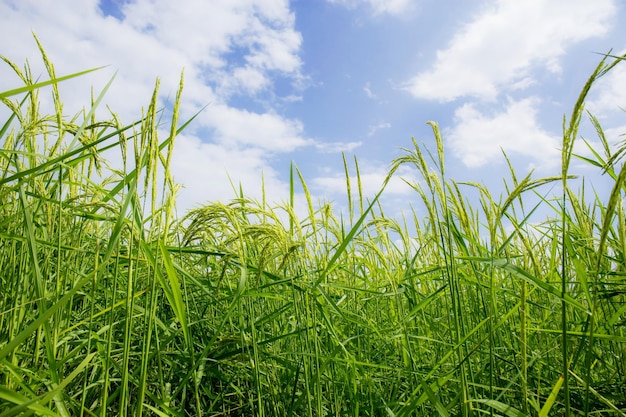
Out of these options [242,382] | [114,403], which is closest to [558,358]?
[242,382]

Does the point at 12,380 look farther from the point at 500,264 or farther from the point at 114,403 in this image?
the point at 500,264

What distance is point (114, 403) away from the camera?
2484 millimetres

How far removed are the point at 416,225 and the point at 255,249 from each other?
1.21 metres

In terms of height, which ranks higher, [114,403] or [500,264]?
[500,264]

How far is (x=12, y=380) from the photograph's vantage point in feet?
5.86

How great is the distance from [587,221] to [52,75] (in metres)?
2.58

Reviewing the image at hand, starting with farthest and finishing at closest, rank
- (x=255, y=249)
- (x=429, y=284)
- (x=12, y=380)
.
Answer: (x=429, y=284) → (x=255, y=249) → (x=12, y=380)

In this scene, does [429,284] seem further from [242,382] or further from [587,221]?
[242,382]

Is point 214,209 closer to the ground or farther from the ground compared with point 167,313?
farther from the ground

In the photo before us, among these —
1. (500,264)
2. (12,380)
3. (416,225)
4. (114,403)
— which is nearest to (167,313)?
(114,403)

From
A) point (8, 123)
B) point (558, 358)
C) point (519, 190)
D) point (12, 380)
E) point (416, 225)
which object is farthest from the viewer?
point (416, 225)

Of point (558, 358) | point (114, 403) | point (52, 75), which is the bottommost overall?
point (114, 403)

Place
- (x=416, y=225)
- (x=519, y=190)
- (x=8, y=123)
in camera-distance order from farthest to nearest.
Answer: (x=416, y=225)
(x=8, y=123)
(x=519, y=190)

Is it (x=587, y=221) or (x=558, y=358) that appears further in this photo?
(x=587, y=221)
